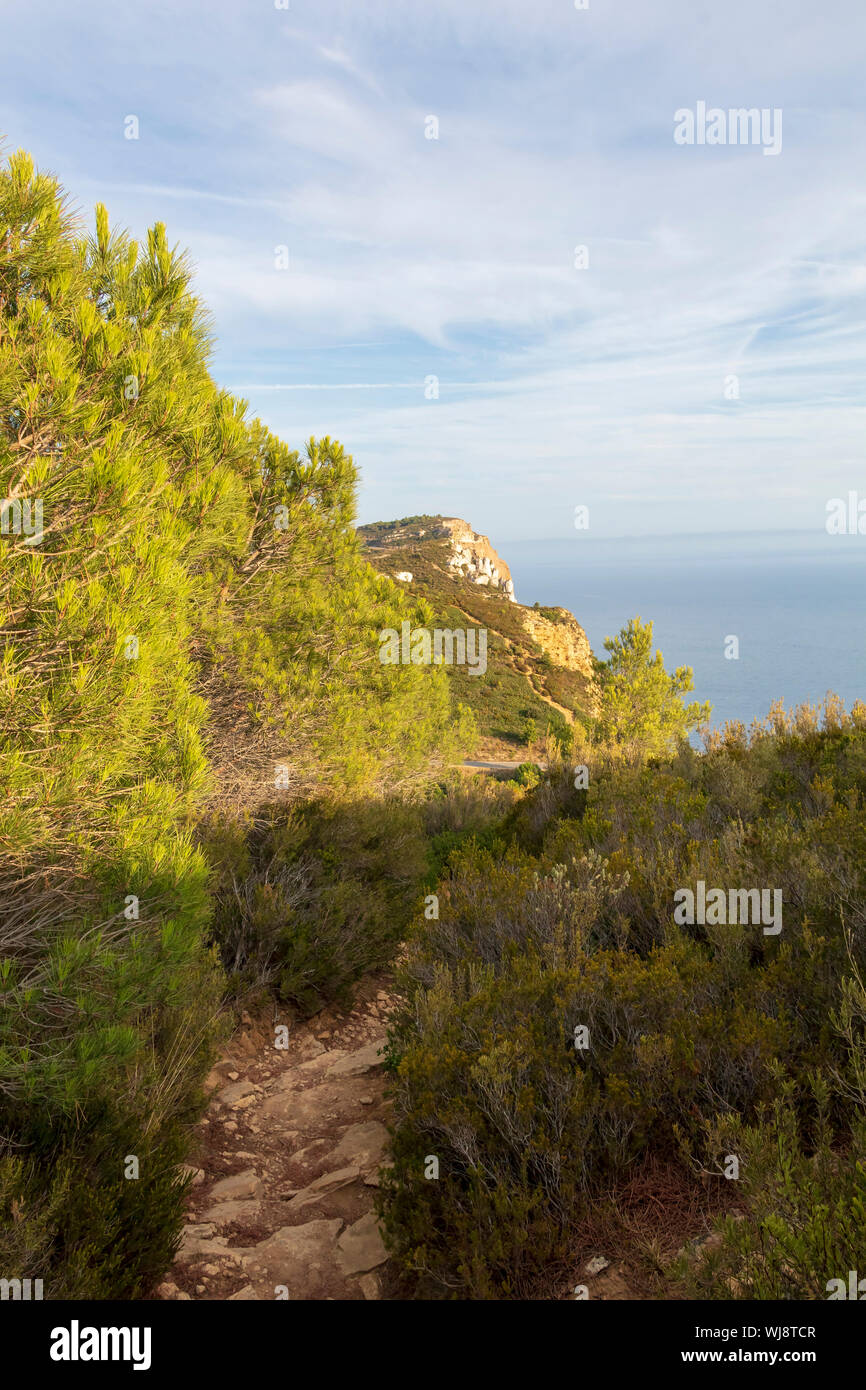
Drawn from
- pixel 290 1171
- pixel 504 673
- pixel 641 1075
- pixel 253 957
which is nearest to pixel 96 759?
pixel 290 1171

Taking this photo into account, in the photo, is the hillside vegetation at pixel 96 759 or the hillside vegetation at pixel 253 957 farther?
the hillside vegetation at pixel 96 759

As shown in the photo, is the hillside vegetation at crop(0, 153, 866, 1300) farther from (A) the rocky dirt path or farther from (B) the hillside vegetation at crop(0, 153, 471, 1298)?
(A) the rocky dirt path

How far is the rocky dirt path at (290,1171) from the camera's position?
287 centimetres

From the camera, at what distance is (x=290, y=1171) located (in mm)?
3791

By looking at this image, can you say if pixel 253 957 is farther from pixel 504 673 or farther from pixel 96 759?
pixel 504 673

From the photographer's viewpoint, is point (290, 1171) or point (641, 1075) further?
point (290, 1171)

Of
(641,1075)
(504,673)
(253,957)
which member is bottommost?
(253,957)

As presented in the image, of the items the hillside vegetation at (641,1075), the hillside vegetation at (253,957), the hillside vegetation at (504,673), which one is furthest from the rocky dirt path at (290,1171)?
the hillside vegetation at (504,673)

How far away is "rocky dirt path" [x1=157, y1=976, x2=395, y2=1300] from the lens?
9.43 ft

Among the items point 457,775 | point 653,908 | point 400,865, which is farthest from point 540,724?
point 653,908

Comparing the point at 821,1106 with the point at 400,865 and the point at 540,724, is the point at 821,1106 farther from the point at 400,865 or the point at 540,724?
the point at 540,724

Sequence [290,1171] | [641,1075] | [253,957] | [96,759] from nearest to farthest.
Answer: [641,1075] → [96,759] → [290,1171] → [253,957]

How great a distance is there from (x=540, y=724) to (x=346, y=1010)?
3553 centimetres

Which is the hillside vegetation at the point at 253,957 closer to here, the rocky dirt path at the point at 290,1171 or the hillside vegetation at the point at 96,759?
the hillside vegetation at the point at 96,759
